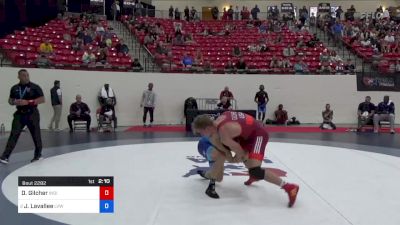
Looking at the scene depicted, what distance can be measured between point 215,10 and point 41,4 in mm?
9100

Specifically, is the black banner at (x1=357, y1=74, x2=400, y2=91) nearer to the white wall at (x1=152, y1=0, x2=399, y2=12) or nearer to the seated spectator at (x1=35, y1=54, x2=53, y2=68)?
the seated spectator at (x1=35, y1=54, x2=53, y2=68)

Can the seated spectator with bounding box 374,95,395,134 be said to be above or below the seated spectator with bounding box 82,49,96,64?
below

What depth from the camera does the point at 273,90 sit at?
15.5 metres

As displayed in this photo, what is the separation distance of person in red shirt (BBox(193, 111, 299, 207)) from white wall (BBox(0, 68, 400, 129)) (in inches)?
371

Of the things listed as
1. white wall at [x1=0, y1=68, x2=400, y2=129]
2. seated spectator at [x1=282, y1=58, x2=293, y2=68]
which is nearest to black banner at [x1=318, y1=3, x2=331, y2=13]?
seated spectator at [x1=282, y1=58, x2=293, y2=68]

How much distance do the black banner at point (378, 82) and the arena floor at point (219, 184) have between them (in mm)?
6240

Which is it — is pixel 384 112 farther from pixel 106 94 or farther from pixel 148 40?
pixel 148 40

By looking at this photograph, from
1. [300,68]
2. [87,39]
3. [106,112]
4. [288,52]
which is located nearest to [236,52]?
[288,52]

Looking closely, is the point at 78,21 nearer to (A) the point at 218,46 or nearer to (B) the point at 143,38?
(B) the point at 143,38

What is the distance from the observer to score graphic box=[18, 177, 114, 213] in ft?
11.6

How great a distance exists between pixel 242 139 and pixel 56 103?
8937 millimetres

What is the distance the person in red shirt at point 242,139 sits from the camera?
4.45 metres

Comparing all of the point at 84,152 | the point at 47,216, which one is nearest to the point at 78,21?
the point at 84,152

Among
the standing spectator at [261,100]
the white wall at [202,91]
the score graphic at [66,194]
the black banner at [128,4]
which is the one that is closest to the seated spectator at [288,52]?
the white wall at [202,91]
